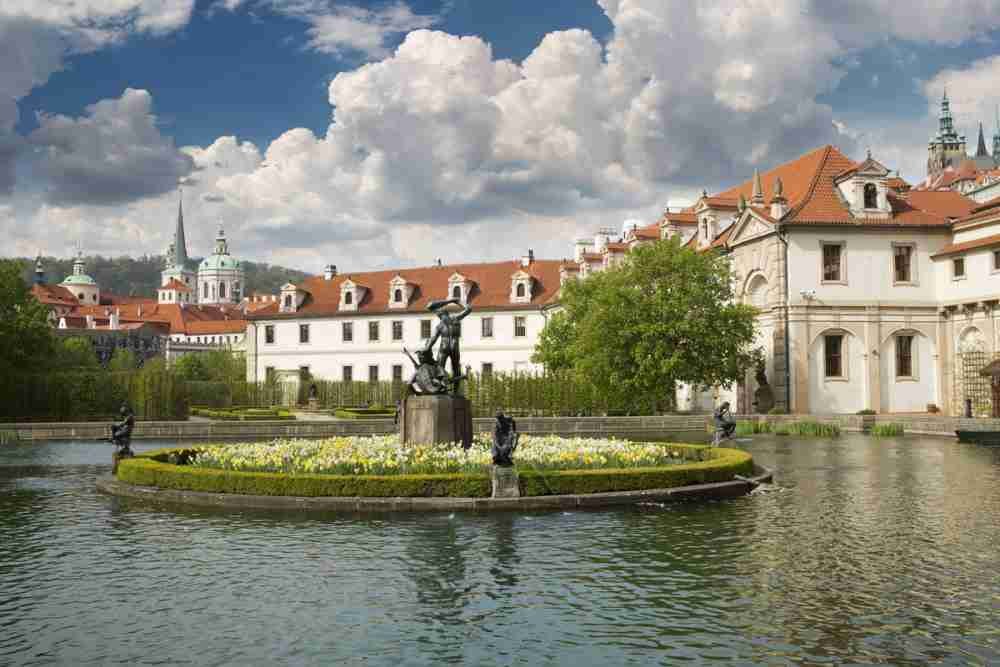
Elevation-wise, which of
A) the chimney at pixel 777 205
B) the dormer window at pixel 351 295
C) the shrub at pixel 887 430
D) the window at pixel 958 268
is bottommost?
the shrub at pixel 887 430

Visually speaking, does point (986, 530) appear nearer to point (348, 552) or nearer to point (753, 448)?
point (348, 552)

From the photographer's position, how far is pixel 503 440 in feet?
66.4

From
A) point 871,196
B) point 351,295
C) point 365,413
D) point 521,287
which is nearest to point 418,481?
point 365,413

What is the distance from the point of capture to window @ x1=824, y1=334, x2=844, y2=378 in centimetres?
5191

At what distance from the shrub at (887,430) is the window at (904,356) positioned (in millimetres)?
11006

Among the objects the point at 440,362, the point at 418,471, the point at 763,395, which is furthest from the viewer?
the point at 763,395

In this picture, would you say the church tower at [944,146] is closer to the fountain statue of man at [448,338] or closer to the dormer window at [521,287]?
the dormer window at [521,287]

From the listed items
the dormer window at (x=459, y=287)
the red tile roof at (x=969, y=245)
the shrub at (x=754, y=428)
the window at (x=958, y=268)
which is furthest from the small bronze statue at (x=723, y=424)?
the dormer window at (x=459, y=287)

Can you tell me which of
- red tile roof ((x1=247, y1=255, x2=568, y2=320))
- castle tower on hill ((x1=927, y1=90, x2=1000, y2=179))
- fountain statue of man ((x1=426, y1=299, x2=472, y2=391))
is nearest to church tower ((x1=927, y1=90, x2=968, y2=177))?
castle tower on hill ((x1=927, y1=90, x2=1000, y2=179))

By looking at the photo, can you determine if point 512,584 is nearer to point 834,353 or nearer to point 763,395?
point 763,395

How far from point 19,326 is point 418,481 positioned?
1726 inches

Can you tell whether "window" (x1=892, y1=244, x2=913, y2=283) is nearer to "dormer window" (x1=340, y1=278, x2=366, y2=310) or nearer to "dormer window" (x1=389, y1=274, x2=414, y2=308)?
"dormer window" (x1=389, y1=274, x2=414, y2=308)

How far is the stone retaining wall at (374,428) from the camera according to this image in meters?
43.6

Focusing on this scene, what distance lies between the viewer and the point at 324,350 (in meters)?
86.4
